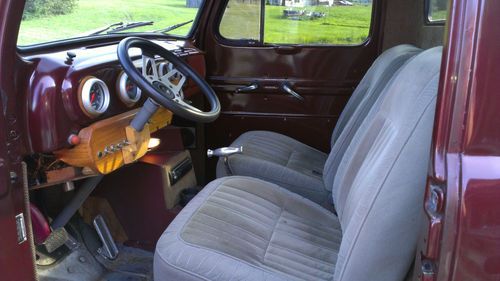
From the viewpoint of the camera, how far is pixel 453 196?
92 centimetres

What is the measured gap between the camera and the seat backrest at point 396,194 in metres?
1.15

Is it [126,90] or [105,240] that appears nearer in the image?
[126,90]

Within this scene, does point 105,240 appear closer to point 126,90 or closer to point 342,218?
point 126,90

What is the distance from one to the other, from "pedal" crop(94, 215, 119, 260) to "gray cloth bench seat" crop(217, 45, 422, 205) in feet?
1.90

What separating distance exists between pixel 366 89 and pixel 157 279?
1.36 metres

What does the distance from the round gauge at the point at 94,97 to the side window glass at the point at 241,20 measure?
127 cm

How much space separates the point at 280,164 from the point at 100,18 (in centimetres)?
104

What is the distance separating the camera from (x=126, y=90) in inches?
71.7

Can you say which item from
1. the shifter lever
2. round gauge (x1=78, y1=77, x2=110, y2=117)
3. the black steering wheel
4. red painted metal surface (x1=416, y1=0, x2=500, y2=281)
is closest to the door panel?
the shifter lever

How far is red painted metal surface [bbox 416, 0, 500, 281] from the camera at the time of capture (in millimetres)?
871

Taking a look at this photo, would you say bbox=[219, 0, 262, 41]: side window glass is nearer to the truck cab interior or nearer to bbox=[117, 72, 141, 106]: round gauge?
the truck cab interior

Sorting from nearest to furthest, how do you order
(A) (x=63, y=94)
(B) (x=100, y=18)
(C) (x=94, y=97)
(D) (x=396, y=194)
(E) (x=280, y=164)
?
(D) (x=396, y=194), (A) (x=63, y=94), (C) (x=94, y=97), (B) (x=100, y=18), (E) (x=280, y=164)

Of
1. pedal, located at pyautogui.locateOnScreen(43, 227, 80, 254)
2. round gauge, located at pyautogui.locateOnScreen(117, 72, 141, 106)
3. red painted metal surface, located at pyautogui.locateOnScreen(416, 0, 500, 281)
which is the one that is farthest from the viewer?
pedal, located at pyautogui.locateOnScreen(43, 227, 80, 254)

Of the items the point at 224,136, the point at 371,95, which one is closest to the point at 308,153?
the point at 224,136
